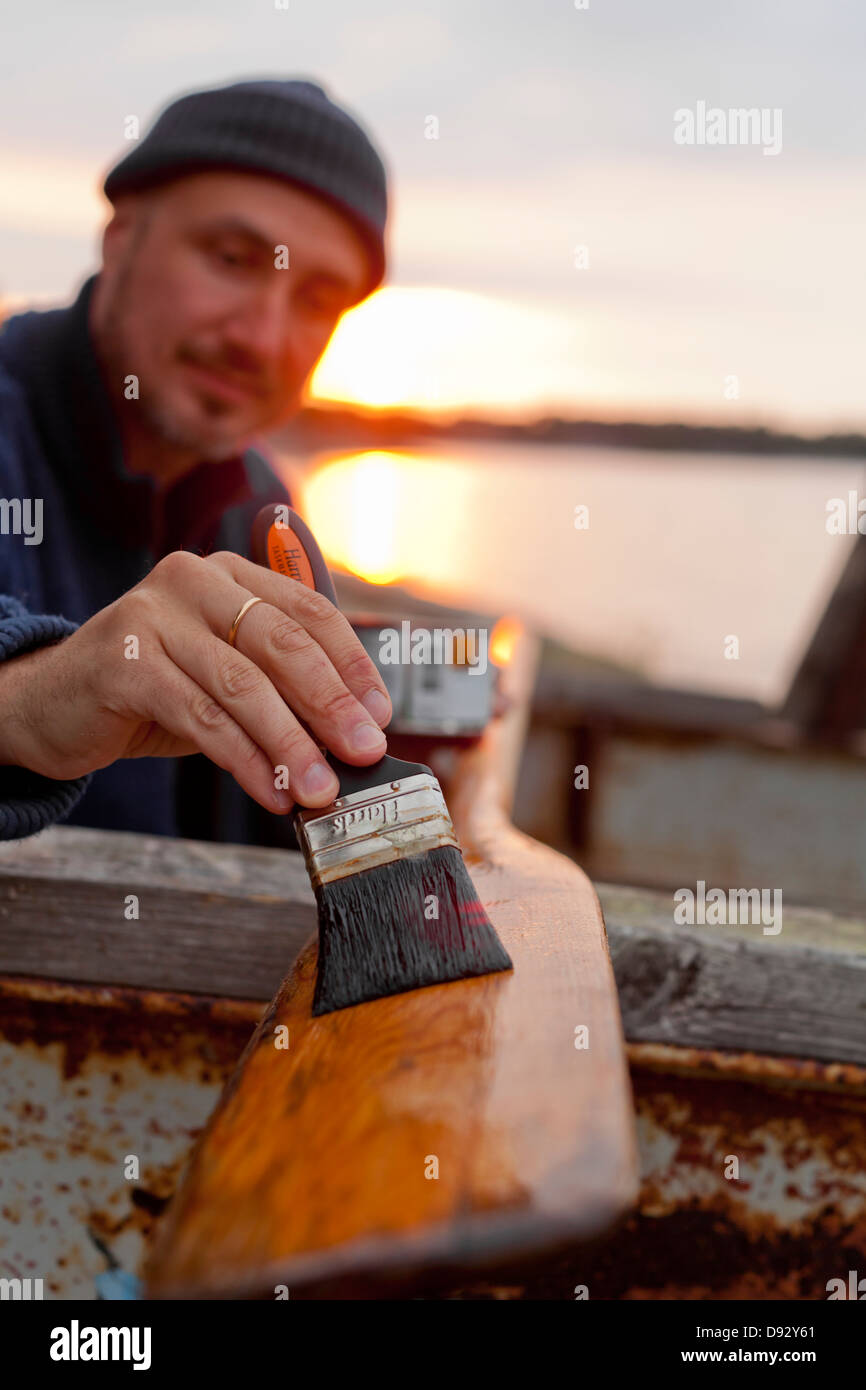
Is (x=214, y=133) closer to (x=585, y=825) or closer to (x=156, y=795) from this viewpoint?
(x=156, y=795)

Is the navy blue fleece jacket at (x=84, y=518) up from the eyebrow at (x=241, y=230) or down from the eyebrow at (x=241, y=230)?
down

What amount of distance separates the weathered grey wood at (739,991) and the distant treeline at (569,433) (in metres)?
8.63

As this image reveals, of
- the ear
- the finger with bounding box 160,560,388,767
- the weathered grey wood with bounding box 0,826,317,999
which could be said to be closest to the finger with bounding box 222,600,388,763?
the finger with bounding box 160,560,388,767

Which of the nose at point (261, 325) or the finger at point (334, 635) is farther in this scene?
the nose at point (261, 325)

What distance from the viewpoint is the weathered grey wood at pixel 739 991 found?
123 cm

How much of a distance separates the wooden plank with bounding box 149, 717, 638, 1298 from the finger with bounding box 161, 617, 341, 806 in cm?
21

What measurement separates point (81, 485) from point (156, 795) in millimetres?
735

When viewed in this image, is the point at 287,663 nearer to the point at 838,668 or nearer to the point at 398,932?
the point at 398,932

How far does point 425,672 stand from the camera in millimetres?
1924

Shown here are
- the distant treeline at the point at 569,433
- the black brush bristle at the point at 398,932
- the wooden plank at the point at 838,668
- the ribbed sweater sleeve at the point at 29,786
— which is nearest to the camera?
the black brush bristle at the point at 398,932

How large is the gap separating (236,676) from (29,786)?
353 millimetres

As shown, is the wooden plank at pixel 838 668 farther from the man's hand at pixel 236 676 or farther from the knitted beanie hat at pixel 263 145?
the man's hand at pixel 236 676

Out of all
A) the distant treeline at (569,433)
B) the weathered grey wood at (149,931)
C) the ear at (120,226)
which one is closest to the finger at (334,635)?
the weathered grey wood at (149,931)

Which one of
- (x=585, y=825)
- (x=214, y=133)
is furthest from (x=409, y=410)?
(x=214, y=133)
